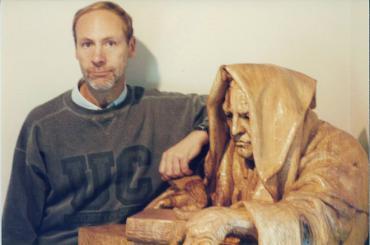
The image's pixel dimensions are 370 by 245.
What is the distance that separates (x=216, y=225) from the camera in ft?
3.62

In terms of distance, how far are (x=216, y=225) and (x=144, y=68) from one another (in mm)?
684

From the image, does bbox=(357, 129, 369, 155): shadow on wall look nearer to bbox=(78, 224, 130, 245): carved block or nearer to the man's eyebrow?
the man's eyebrow

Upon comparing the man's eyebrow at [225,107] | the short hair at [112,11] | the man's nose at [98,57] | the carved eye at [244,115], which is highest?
the short hair at [112,11]

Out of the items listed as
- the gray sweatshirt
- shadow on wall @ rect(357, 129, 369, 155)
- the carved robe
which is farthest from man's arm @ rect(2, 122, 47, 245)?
shadow on wall @ rect(357, 129, 369, 155)

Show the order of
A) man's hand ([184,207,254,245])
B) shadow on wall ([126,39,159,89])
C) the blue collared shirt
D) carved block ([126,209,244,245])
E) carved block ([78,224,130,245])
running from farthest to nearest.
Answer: shadow on wall ([126,39,159,89])
the blue collared shirt
carved block ([78,224,130,245])
carved block ([126,209,244,245])
man's hand ([184,207,254,245])

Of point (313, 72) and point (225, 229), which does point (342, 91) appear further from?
point (225, 229)

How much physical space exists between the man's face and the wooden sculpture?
0.32 m

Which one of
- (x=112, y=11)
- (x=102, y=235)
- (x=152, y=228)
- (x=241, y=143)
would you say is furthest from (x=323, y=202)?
(x=112, y=11)

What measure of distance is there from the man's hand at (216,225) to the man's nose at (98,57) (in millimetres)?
554

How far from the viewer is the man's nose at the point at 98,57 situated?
1524 mm

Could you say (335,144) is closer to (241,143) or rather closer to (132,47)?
(241,143)

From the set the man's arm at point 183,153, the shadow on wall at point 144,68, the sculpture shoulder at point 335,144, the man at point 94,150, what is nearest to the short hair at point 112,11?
the man at point 94,150

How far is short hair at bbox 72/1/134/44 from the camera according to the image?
154cm

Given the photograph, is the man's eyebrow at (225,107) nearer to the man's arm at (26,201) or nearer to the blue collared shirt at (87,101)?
the blue collared shirt at (87,101)
